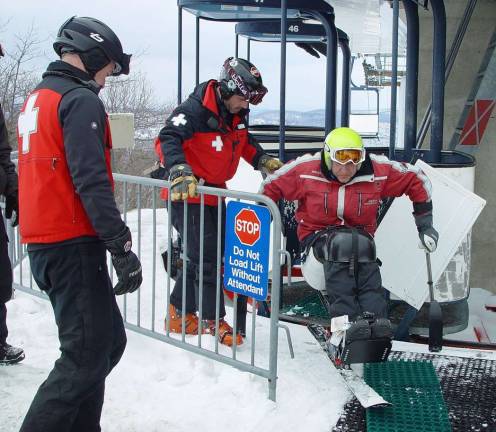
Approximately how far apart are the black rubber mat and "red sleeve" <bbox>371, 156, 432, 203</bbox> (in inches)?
40.1

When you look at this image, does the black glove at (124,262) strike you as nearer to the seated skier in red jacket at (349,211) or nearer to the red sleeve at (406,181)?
the seated skier in red jacket at (349,211)

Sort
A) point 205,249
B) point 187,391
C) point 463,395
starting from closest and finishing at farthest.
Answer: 1. point 187,391
2. point 463,395
3. point 205,249

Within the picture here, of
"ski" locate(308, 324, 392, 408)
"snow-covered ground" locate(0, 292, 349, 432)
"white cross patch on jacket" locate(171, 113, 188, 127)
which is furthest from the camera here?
"white cross patch on jacket" locate(171, 113, 188, 127)

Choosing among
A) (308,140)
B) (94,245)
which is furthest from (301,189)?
(308,140)

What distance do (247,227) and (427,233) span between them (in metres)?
1.28

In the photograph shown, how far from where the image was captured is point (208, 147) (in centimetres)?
425

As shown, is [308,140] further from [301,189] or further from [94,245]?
[94,245]

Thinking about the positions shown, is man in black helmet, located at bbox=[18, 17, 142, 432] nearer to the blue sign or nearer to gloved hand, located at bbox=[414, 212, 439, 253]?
the blue sign

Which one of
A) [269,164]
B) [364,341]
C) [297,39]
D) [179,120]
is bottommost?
[364,341]

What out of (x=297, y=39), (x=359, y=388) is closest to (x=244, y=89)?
(x=359, y=388)

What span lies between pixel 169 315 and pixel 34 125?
1.79 meters

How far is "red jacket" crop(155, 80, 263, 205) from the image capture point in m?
4.05

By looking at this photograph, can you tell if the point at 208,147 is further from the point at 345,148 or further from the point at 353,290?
the point at 353,290

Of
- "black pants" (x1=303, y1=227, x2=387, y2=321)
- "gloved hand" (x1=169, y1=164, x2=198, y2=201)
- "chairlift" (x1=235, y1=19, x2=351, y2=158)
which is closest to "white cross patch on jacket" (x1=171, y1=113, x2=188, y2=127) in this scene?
"gloved hand" (x1=169, y1=164, x2=198, y2=201)
